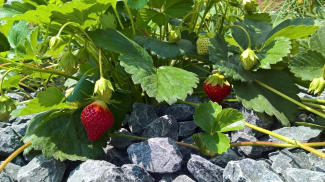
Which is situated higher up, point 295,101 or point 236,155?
point 295,101

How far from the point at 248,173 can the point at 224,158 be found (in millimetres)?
107

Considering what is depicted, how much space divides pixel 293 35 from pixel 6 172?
0.95 m

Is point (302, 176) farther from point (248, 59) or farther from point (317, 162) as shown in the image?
point (248, 59)

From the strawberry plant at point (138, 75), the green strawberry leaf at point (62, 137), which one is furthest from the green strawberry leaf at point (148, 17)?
the green strawberry leaf at point (62, 137)

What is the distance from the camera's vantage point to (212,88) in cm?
103

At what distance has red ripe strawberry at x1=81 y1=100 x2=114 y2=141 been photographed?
2.89ft

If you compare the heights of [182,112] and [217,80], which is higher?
[217,80]

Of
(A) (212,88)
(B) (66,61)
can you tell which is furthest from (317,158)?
(B) (66,61)

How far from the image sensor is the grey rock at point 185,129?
1049 mm

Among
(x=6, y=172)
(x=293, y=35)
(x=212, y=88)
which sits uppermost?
(x=293, y=35)

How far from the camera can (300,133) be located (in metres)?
0.96

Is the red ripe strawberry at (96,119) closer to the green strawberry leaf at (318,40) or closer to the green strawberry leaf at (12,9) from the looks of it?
the green strawberry leaf at (12,9)

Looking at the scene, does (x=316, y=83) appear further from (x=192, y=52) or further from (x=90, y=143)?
(x=90, y=143)

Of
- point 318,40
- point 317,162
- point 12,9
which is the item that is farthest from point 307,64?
point 12,9
